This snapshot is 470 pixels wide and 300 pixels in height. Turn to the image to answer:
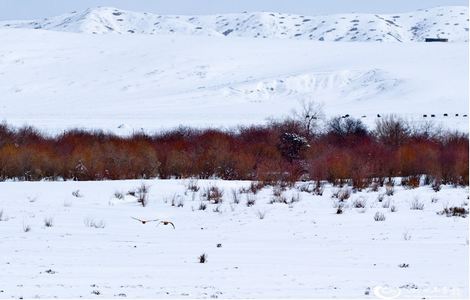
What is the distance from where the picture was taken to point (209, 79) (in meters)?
67.5

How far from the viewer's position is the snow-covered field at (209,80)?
48.9 metres

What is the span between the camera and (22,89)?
2559 inches

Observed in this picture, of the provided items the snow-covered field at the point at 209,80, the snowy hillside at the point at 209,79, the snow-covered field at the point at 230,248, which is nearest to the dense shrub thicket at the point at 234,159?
the snow-covered field at the point at 230,248

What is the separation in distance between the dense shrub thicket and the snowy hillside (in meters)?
11.4

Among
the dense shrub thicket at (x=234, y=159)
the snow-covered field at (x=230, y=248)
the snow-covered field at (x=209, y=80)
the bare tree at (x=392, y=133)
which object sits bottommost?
the snow-covered field at (x=230, y=248)

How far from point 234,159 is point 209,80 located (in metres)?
43.4

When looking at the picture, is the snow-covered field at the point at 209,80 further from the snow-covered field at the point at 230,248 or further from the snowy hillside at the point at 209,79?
the snow-covered field at the point at 230,248

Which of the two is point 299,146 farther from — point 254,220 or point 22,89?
point 22,89

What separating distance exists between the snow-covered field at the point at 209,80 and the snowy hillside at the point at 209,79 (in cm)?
9

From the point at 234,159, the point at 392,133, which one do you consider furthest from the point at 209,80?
the point at 234,159

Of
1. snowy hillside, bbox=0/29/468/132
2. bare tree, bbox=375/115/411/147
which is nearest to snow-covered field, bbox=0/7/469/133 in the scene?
snowy hillside, bbox=0/29/468/132

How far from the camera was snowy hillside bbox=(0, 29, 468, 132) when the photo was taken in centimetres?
4941

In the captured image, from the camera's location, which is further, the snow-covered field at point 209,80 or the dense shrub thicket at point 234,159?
the snow-covered field at point 209,80

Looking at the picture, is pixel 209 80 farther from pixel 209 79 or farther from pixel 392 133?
pixel 392 133
